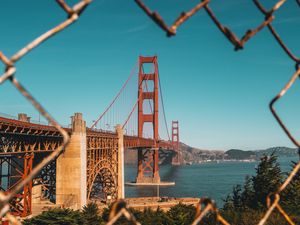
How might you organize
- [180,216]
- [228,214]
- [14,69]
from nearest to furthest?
[14,69]
[228,214]
[180,216]

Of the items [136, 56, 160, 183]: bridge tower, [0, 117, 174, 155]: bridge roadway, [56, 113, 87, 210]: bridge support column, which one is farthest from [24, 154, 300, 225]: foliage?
[136, 56, 160, 183]: bridge tower

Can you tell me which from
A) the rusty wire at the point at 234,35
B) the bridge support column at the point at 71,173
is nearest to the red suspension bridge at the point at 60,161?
the bridge support column at the point at 71,173

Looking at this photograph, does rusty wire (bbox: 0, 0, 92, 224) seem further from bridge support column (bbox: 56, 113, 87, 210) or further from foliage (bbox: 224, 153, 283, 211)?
bridge support column (bbox: 56, 113, 87, 210)

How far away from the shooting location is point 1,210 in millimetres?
953

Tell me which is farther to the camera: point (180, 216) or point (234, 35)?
point (180, 216)

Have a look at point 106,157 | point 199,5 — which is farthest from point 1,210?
point 106,157

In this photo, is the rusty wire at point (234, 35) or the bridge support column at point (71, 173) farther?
the bridge support column at point (71, 173)

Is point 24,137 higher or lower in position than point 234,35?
higher

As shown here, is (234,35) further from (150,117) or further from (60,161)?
(150,117)

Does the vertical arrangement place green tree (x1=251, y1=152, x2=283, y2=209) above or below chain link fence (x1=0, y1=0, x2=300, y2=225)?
below

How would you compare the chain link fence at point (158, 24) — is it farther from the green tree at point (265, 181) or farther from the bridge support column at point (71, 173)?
the bridge support column at point (71, 173)

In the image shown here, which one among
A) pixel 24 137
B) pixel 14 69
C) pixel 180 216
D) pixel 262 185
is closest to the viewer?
pixel 14 69

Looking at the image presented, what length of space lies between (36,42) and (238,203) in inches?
1444

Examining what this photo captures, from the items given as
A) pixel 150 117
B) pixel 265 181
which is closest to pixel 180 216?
pixel 265 181
